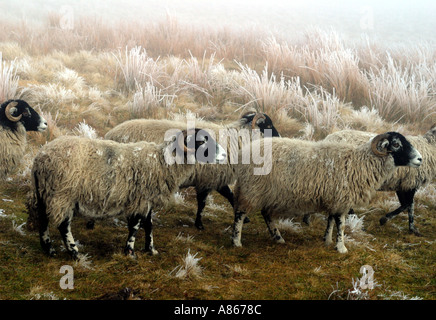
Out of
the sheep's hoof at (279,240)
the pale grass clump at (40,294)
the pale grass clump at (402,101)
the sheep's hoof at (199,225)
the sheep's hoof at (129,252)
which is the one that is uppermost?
the pale grass clump at (402,101)

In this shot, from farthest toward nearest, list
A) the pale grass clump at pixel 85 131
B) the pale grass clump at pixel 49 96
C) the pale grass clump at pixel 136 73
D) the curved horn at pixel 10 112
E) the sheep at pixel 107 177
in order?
the pale grass clump at pixel 136 73 < the pale grass clump at pixel 49 96 < the pale grass clump at pixel 85 131 < the curved horn at pixel 10 112 < the sheep at pixel 107 177

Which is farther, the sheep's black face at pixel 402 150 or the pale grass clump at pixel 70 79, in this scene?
the pale grass clump at pixel 70 79

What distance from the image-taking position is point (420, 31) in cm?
2519

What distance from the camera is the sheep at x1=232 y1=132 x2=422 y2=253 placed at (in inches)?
251

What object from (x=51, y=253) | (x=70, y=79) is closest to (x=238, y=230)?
(x=51, y=253)

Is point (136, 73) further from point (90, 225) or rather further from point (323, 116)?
point (90, 225)

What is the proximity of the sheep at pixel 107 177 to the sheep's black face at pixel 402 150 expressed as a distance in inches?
103

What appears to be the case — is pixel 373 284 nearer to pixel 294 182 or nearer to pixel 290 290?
pixel 290 290

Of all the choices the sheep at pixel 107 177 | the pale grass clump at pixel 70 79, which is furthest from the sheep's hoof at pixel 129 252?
the pale grass clump at pixel 70 79

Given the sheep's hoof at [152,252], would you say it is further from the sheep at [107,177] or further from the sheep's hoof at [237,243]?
the sheep's hoof at [237,243]

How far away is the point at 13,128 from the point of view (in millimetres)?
6852

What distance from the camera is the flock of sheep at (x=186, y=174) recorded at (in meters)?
5.48

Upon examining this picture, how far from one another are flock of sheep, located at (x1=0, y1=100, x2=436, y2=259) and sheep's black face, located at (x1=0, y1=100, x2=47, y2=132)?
0.01m

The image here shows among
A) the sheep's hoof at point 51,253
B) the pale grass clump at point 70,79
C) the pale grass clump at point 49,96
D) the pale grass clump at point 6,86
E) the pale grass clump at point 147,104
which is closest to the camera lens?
the sheep's hoof at point 51,253
